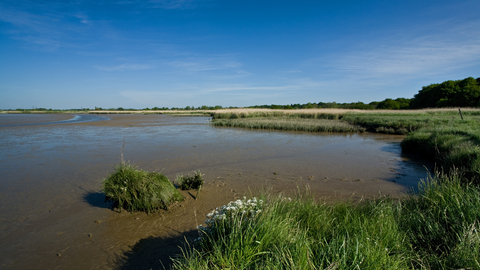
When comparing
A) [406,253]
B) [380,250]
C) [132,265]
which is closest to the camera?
[380,250]

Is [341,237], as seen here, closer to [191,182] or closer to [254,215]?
[254,215]

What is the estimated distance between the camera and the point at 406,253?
261 centimetres

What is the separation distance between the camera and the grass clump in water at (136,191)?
4.58 m

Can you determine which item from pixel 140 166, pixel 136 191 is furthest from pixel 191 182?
pixel 140 166

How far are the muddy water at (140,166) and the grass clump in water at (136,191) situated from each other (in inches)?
7.7

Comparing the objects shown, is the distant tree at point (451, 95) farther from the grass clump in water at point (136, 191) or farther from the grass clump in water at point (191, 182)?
the grass clump in water at point (136, 191)

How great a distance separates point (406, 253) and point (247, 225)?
1.73 meters

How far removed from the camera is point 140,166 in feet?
25.4

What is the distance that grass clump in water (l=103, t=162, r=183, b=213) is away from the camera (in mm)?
4582

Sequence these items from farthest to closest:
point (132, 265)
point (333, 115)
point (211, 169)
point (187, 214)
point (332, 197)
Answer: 1. point (333, 115)
2. point (211, 169)
3. point (332, 197)
4. point (187, 214)
5. point (132, 265)

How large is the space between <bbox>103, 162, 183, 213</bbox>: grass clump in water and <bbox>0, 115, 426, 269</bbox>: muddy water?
0.20 meters

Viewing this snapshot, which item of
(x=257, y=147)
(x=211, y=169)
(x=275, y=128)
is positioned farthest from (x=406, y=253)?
(x=275, y=128)

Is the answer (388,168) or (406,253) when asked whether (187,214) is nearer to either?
(406,253)

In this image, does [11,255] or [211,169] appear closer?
[11,255]
